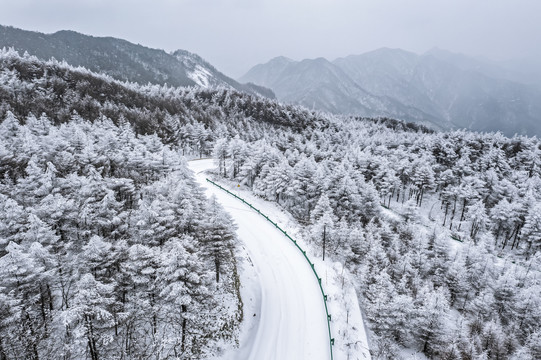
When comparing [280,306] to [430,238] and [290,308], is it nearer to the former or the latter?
[290,308]

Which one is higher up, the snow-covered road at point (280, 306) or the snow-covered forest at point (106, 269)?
the snow-covered forest at point (106, 269)

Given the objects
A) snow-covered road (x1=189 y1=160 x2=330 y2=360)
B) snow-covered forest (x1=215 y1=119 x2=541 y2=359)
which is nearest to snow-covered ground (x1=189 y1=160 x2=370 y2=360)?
snow-covered road (x1=189 y1=160 x2=330 y2=360)

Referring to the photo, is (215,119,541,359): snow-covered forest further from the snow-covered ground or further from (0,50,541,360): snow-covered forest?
the snow-covered ground

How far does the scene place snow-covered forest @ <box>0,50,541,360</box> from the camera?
15.0 m

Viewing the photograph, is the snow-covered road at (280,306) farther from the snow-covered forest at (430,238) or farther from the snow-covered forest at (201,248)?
the snow-covered forest at (430,238)

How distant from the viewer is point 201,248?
71.4 feet

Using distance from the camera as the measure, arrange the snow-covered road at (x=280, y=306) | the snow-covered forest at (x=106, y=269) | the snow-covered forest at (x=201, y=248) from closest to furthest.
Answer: the snow-covered forest at (x=106, y=269) → the snow-covered forest at (x=201, y=248) → the snow-covered road at (x=280, y=306)

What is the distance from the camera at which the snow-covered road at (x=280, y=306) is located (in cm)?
1956

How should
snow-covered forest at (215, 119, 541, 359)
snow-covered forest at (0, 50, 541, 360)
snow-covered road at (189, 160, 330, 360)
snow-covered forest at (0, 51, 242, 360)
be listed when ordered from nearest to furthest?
snow-covered forest at (0, 51, 242, 360), snow-covered forest at (0, 50, 541, 360), snow-covered road at (189, 160, 330, 360), snow-covered forest at (215, 119, 541, 359)

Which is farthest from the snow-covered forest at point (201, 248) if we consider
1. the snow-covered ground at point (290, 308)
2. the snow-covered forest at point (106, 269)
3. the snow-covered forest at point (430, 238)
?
the snow-covered ground at point (290, 308)

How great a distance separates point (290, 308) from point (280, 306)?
891 millimetres

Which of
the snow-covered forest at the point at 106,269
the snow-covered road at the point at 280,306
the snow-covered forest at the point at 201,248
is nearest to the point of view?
the snow-covered forest at the point at 106,269

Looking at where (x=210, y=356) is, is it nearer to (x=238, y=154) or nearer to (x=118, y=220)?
(x=118, y=220)

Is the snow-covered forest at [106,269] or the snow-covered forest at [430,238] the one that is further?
the snow-covered forest at [430,238]
